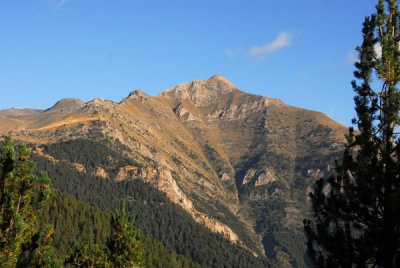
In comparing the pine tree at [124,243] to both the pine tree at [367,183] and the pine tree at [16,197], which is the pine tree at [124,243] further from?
the pine tree at [367,183]

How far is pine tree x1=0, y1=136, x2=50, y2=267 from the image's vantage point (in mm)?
26344

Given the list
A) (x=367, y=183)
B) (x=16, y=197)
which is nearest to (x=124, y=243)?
(x=16, y=197)

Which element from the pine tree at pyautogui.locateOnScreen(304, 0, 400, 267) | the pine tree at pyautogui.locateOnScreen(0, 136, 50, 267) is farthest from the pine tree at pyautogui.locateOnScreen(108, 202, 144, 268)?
the pine tree at pyautogui.locateOnScreen(304, 0, 400, 267)

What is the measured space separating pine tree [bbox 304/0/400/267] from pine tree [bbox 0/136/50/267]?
15731 mm

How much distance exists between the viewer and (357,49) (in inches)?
1037

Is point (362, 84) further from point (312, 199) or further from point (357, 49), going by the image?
point (312, 199)

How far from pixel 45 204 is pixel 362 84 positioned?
64.8 ft

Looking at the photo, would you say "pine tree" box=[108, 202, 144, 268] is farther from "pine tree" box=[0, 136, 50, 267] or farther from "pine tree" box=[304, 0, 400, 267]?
"pine tree" box=[304, 0, 400, 267]

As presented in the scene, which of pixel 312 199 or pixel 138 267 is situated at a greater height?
pixel 312 199

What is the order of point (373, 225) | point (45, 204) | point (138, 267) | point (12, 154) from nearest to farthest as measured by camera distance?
1. point (373, 225)
2. point (12, 154)
3. point (45, 204)
4. point (138, 267)

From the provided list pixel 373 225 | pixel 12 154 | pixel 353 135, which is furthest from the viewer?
pixel 12 154

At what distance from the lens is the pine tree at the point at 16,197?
86.4ft

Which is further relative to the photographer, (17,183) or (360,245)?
(17,183)

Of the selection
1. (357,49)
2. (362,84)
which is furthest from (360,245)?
(357,49)
